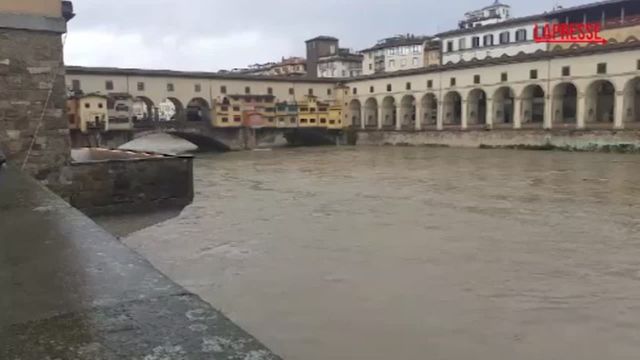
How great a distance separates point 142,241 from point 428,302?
629 centimetres

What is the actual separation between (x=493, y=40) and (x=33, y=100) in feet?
176

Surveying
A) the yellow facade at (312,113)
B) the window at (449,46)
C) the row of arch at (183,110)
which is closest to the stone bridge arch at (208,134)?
the row of arch at (183,110)

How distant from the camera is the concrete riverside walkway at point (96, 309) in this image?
2.33 m

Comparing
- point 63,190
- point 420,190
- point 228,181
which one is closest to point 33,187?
point 63,190

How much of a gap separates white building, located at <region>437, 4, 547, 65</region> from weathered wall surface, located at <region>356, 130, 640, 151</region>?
14979mm

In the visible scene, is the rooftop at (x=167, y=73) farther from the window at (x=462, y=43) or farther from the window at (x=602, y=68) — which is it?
the window at (x=602, y=68)

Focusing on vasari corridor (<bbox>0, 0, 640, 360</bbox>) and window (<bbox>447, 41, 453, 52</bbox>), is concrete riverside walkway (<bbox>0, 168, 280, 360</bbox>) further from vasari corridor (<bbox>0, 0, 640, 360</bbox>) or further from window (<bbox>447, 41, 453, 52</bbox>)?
window (<bbox>447, 41, 453, 52</bbox>)

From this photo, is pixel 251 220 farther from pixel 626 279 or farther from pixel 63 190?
pixel 626 279

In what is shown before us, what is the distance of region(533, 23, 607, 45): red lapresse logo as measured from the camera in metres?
48.5

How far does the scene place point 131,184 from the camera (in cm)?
1536

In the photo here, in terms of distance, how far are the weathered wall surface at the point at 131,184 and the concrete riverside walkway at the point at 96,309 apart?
1006 cm

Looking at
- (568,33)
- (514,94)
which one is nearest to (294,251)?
(514,94)

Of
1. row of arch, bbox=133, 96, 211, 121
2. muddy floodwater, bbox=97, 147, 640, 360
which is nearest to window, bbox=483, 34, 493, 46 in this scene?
row of arch, bbox=133, 96, 211, 121

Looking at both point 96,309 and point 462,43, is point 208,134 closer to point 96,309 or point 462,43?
point 462,43
